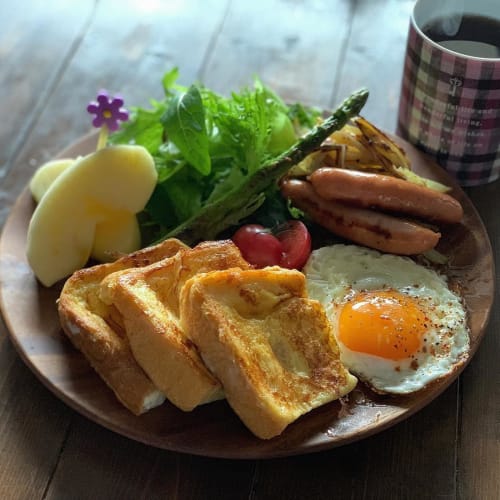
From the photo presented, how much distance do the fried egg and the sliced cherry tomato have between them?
4 centimetres

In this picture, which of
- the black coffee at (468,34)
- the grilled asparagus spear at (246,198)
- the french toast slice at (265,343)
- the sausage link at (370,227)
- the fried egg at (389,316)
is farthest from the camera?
the black coffee at (468,34)

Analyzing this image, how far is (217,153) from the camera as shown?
2.61 m

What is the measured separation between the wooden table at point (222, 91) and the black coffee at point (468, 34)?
1.62ft

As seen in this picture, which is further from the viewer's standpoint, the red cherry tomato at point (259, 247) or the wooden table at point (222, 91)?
the red cherry tomato at point (259, 247)

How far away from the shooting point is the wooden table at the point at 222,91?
1883mm

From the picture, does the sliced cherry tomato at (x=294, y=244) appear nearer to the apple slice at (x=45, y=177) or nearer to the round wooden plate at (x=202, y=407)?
the round wooden plate at (x=202, y=407)

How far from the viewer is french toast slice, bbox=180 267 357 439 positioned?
1.78 meters

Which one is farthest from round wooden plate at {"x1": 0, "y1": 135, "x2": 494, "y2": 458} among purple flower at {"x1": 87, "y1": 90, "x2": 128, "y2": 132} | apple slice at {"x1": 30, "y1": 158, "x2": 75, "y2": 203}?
purple flower at {"x1": 87, "y1": 90, "x2": 128, "y2": 132}

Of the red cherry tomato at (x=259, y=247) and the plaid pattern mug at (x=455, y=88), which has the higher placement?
the plaid pattern mug at (x=455, y=88)

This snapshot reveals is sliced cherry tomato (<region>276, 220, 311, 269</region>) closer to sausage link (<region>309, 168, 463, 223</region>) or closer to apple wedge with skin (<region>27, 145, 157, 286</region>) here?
sausage link (<region>309, 168, 463, 223</region>)

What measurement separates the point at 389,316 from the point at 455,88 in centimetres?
86

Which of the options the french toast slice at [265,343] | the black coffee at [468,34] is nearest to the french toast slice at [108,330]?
the french toast slice at [265,343]

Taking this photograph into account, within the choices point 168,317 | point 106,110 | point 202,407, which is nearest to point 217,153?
point 106,110

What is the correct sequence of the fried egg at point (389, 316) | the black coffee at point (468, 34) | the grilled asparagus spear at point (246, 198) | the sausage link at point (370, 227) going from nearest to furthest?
the fried egg at point (389, 316), the sausage link at point (370, 227), the grilled asparagus spear at point (246, 198), the black coffee at point (468, 34)
